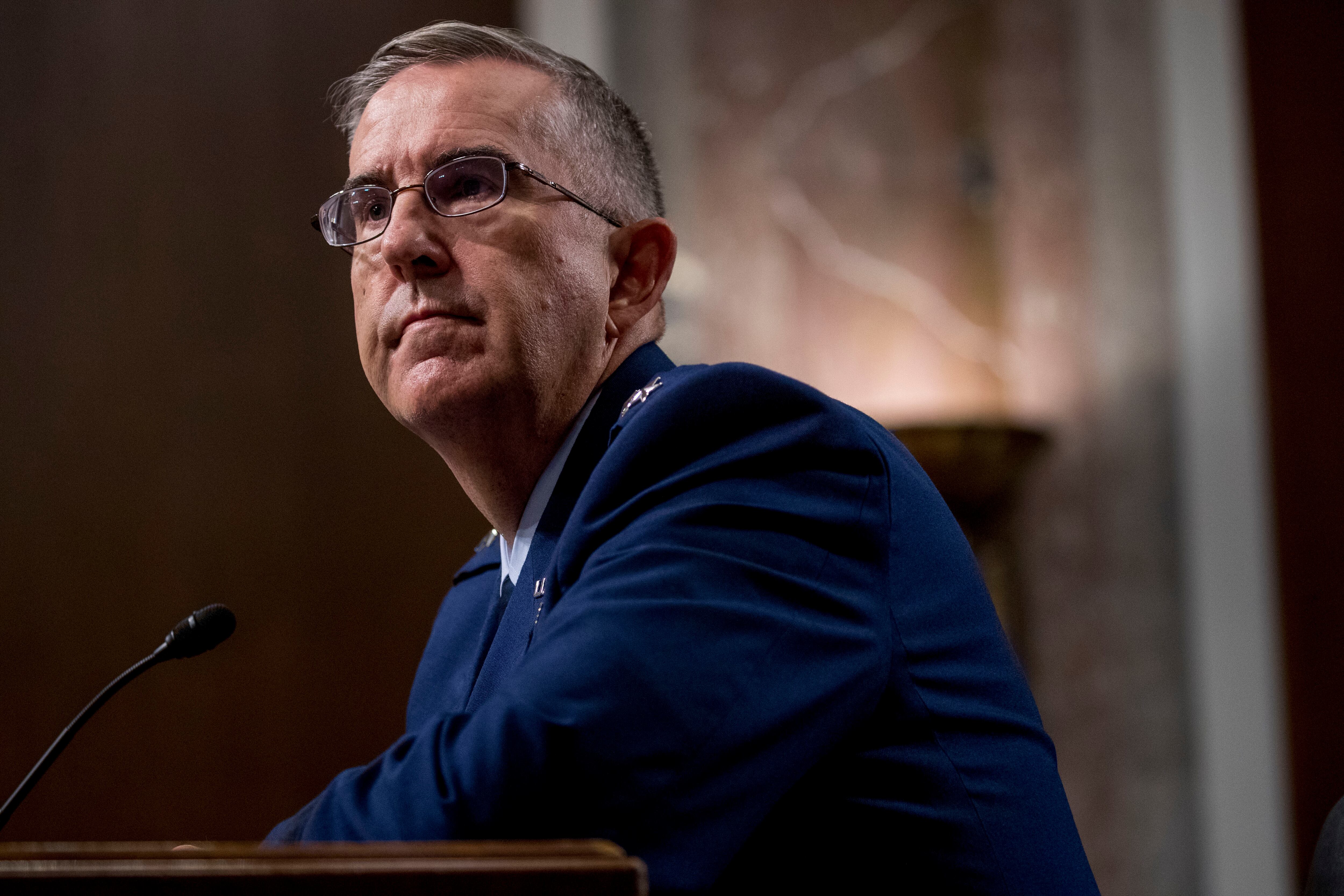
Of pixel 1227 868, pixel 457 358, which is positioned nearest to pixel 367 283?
pixel 457 358

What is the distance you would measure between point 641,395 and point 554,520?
152 millimetres

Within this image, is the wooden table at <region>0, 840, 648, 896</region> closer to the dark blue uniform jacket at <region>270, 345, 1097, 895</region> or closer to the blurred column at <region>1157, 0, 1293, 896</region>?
the dark blue uniform jacket at <region>270, 345, 1097, 895</region>

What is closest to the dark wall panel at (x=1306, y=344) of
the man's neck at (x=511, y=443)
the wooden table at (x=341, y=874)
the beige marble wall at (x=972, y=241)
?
the beige marble wall at (x=972, y=241)

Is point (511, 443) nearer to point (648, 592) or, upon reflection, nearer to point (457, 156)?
point (457, 156)

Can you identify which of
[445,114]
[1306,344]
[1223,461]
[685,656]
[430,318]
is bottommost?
[1223,461]

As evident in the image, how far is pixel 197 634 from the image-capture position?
1147mm

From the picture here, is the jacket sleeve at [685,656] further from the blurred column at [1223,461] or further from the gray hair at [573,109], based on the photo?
the blurred column at [1223,461]

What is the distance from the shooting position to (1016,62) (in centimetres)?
343

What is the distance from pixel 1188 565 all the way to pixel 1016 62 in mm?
1525

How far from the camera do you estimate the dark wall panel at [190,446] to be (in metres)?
2.81

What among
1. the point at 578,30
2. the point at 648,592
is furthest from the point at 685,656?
the point at 578,30

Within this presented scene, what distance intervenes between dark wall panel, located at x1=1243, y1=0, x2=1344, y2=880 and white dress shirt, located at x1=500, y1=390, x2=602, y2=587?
2.63 meters

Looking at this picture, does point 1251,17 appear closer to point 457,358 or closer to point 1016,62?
point 1016,62

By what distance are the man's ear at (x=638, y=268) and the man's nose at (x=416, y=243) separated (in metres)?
0.22
